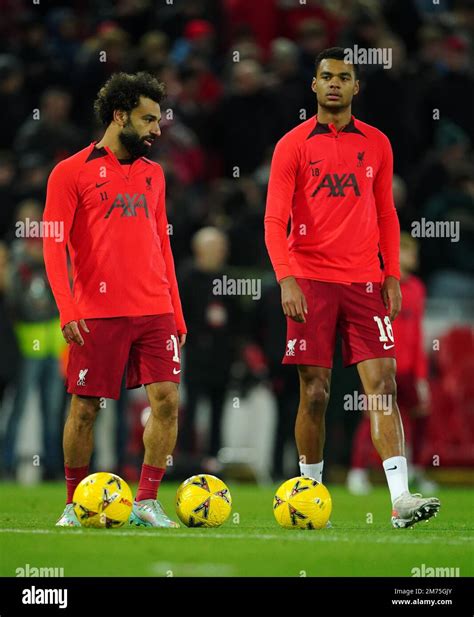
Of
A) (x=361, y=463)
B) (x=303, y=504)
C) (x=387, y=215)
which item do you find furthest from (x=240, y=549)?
(x=361, y=463)

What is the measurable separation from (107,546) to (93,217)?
2.34m

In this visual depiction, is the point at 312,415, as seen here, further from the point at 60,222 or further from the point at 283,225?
the point at 60,222

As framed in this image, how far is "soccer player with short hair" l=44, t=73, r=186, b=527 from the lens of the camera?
9.55 metres

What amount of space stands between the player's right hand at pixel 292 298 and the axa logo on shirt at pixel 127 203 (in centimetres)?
103

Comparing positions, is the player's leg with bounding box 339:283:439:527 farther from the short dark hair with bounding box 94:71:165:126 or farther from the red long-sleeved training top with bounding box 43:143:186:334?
the short dark hair with bounding box 94:71:165:126

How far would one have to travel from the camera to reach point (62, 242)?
9.49m

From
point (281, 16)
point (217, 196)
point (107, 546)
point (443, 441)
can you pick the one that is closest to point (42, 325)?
point (217, 196)

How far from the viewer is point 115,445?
15.8 metres

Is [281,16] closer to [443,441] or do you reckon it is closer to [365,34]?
[365,34]

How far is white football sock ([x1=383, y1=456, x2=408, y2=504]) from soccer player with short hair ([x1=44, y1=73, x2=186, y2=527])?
1.36m

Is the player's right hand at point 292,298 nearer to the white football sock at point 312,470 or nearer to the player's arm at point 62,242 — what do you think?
the white football sock at point 312,470

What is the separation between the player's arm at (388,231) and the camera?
32.6 feet

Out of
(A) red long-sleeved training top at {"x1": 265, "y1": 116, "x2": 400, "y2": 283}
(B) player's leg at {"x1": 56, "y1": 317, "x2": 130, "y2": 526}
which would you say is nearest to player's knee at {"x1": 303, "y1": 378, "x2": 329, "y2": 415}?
(A) red long-sleeved training top at {"x1": 265, "y1": 116, "x2": 400, "y2": 283}

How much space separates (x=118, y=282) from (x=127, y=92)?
1201mm
